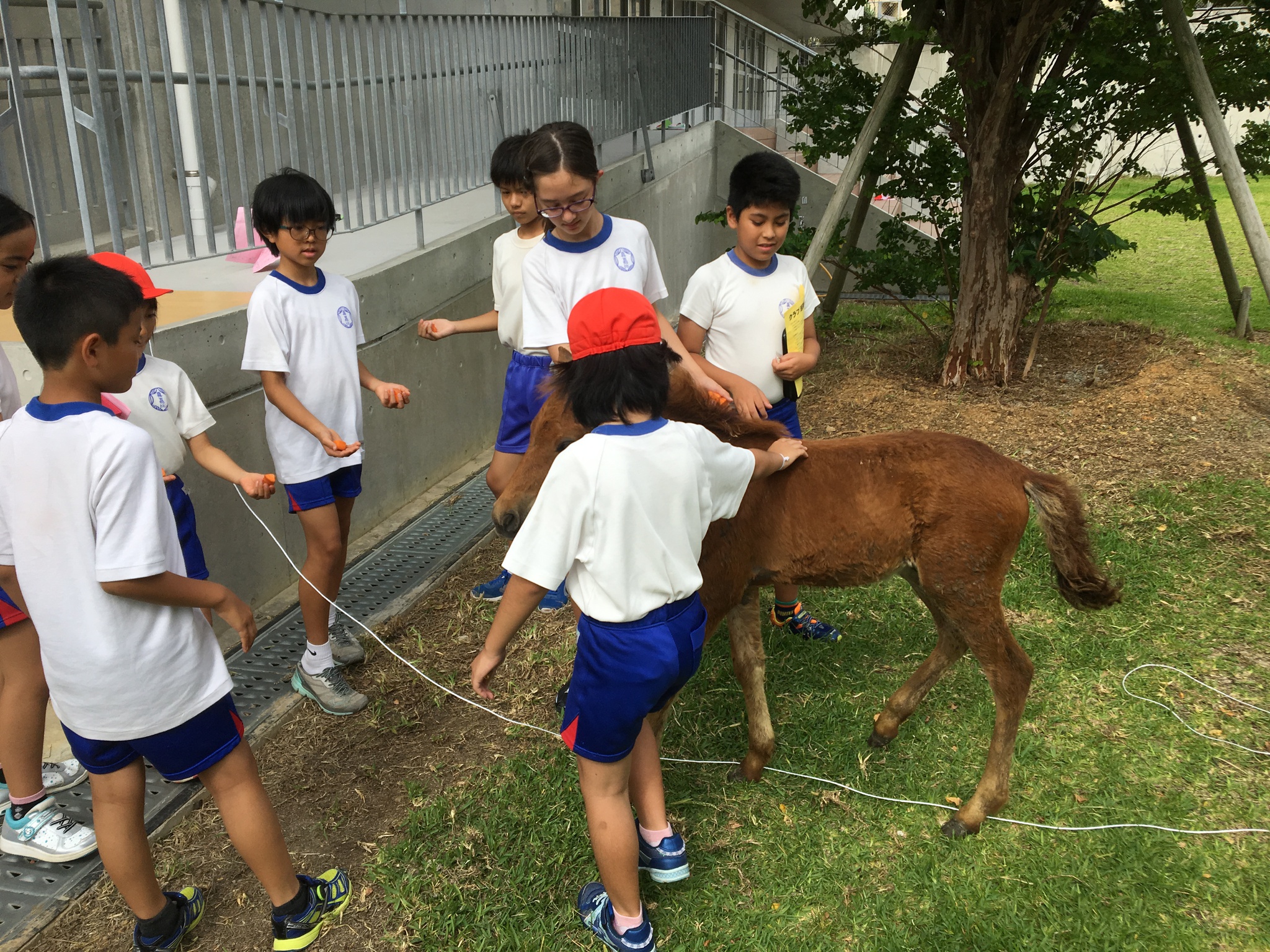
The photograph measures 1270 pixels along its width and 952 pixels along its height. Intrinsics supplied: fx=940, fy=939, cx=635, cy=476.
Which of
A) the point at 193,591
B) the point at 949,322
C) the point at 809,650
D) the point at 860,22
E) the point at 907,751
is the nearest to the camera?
the point at 193,591

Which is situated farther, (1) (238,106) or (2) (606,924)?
(1) (238,106)

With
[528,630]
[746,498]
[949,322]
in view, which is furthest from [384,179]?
[949,322]

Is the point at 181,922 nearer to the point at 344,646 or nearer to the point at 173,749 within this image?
the point at 173,749

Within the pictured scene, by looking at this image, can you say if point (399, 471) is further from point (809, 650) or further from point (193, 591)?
point (193, 591)

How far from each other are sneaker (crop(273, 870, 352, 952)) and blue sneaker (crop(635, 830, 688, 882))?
37.6 inches

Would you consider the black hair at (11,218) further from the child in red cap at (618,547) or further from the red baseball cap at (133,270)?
the child in red cap at (618,547)

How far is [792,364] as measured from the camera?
12.5 feet

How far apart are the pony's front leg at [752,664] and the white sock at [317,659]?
171 centimetres

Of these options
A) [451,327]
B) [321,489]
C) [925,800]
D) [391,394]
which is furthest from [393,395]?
[925,800]

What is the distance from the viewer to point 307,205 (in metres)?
3.47

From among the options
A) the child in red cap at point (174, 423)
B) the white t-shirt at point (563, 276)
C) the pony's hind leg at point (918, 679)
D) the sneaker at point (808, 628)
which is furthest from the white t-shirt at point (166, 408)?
the sneaker at point (808, 628)

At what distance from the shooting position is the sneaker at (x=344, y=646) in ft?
13.9

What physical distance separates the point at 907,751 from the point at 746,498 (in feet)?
4.36

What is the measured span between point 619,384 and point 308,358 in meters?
1.85
